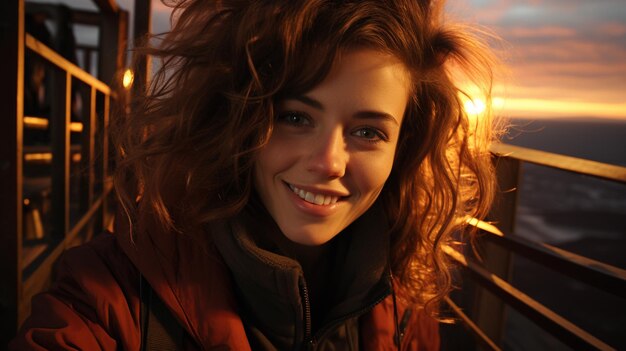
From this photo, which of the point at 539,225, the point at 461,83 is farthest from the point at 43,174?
the point at 539,225

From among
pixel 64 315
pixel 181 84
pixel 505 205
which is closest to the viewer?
pixel 64 315

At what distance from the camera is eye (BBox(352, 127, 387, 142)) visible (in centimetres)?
129

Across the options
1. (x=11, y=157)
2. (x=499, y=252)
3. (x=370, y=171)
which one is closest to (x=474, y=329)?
(x=499, y=252)

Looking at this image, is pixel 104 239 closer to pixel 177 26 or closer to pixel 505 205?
pixel 177 26

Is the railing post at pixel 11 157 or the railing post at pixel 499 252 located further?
the railing post at pixel 499 252

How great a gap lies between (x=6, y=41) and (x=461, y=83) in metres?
1.56

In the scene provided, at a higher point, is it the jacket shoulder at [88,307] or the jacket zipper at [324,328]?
the jacket shoulder at [88,307]

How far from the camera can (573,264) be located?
1645 mm

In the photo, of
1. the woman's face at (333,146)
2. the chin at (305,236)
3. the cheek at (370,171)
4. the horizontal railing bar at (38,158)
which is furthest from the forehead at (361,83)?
A: the horizontal railing bar at (38,158)

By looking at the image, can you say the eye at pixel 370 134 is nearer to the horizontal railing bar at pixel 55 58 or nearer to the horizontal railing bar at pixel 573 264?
the horizontal railing bar at pixel 573 264

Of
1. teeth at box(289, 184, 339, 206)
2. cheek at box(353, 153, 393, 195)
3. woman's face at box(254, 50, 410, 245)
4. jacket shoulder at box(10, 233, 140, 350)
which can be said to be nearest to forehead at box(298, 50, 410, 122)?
woman's face at box(254, 50, 410, 245)

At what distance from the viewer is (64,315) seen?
3.49ft

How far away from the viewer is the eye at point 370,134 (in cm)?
129

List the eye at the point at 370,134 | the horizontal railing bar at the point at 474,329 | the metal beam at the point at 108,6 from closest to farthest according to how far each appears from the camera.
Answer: the eye at the point at 370,134 < the horizontal railing bar at the point at 474,329 < the metal beam at the point at 108,6
